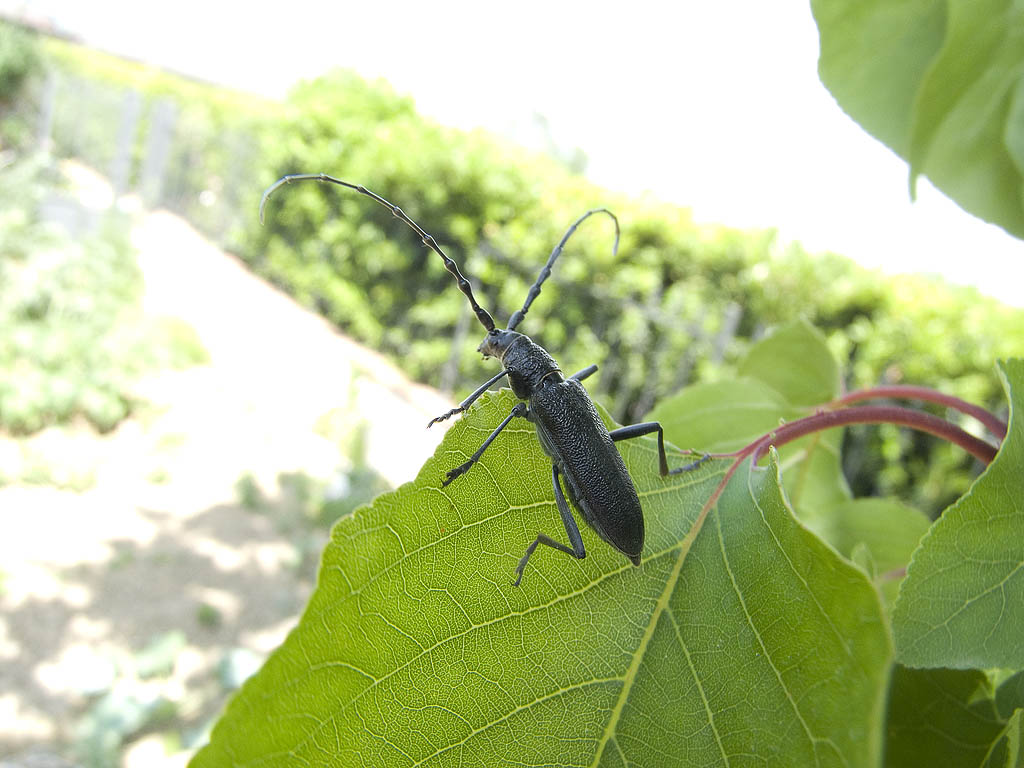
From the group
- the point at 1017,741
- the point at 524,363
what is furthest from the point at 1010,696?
the point at 524,363

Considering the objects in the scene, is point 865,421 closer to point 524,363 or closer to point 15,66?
point 524,363

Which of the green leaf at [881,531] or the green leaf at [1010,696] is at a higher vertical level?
the green leaf at [881,531]

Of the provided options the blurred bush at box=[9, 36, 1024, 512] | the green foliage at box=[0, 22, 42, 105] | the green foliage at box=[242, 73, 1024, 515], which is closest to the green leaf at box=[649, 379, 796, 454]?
the green foliage at box=[242, 73, 1024, 515]

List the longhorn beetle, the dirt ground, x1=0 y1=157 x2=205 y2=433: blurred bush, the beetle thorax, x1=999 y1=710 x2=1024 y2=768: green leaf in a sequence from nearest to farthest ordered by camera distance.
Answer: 1. x1=999 y1=710 x2=1024 y2=768: green leaf
2. the longhorn beetle
3. the beetle thorax
4. the dirt ground
5. x1=0 y1=157 x2=205 y2=433: blurred bush

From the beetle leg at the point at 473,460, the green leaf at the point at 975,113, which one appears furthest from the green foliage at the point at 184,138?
the beetle leg at the point at 473,460

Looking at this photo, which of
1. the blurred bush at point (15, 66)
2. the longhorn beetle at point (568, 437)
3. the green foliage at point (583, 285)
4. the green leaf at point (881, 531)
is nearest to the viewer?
the longhorn beetle at point (568, 437)

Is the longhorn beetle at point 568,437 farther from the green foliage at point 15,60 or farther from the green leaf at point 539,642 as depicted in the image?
the green foliage at point 15,60

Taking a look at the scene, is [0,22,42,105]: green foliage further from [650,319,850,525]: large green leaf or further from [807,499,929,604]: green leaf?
[807,499,929,604]: green leaf
